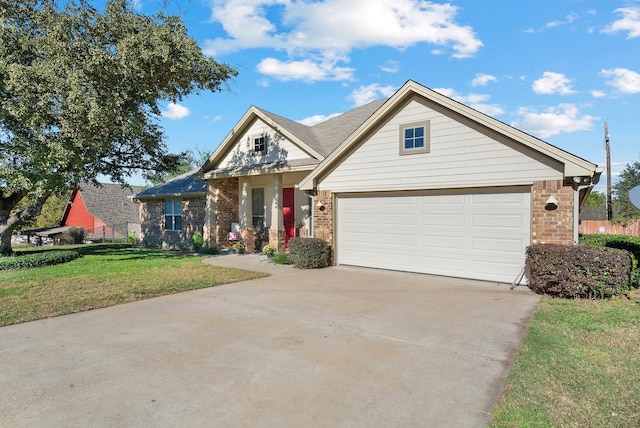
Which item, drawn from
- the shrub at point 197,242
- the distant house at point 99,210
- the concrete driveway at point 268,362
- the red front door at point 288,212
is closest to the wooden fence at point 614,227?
the red front door at point 288,212

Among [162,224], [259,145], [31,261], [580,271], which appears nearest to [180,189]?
[162,224]

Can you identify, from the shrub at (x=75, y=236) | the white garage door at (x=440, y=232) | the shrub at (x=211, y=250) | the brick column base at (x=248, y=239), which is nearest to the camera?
the white garage door at (x=440, y=232)

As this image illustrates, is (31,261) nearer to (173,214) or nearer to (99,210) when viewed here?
(173,214)

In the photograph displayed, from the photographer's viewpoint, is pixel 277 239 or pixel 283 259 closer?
pixel 283 259

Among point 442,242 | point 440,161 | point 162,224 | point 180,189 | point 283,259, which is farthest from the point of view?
point 162,224

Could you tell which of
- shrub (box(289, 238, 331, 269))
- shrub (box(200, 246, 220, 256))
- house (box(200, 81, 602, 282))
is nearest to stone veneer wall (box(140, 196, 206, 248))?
shrub (box(200, 246, 220, 256))

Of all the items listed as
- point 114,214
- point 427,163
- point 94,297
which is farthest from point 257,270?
point 114,214

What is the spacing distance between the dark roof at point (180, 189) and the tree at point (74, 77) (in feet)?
15.4

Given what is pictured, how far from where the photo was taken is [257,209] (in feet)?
55.4

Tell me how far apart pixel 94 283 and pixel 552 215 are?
36.6 ft

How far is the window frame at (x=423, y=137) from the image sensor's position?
9883mm

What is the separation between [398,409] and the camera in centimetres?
340

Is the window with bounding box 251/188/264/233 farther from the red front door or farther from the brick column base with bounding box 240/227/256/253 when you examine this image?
the red front door

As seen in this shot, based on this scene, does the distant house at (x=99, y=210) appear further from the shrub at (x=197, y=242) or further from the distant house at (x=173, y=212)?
the shrub at (x=197, y=242)
